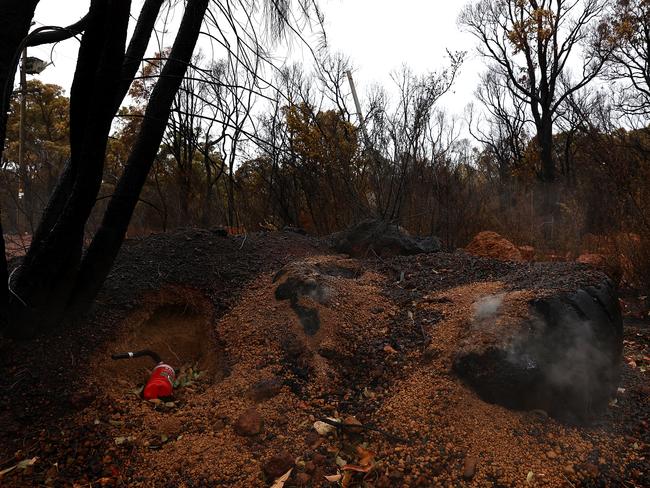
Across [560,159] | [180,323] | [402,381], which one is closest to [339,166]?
[180,323]

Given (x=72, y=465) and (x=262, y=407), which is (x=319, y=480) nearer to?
(x=262, y=407)

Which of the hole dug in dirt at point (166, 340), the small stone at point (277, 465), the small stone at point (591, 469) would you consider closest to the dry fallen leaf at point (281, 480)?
the small stone at point (277, 465)

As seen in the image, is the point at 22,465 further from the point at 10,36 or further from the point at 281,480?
the point at 10,36

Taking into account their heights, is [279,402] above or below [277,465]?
above

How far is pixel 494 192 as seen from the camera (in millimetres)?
9594

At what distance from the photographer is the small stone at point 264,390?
247 centimetres

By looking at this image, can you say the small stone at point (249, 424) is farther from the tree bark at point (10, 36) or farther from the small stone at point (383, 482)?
the tree bark at point (10, 36)

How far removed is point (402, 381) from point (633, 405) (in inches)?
54.2

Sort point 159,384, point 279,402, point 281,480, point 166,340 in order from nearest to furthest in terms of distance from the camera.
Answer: point 281,480, point 279,402, point 159,384, point 166,340

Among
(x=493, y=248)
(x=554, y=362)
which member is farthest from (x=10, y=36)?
(x=493, y=248)

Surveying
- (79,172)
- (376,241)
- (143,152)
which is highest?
(143,152)

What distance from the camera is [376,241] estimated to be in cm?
498

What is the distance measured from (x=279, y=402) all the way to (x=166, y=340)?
1.10 m

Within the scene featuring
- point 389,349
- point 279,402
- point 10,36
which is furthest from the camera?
point 389,349
